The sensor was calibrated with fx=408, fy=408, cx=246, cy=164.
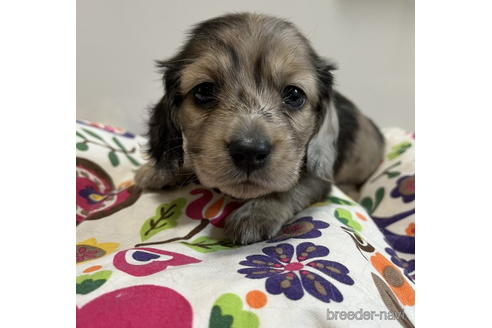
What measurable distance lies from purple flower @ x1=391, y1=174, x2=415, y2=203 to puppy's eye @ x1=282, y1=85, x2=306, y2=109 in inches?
40.1

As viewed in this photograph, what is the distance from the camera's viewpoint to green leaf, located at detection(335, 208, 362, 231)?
174cm

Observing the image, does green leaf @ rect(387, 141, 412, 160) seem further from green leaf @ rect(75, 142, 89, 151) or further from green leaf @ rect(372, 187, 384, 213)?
green leaf @ rect(75, 142, 89, 151)

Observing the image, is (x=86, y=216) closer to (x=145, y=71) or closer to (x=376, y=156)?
(x=145, y=71)

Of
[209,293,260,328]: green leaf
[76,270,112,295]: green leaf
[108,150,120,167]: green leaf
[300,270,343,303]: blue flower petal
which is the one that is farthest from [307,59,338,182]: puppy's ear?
[108,150,120,167]: green leaf

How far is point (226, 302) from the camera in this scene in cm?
108

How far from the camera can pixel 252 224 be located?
1.60m

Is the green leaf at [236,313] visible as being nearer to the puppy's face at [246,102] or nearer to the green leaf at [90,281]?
the green leaf at [90,281]

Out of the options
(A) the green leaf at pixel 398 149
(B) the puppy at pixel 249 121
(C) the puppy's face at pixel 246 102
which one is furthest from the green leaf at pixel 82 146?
(A) the green leaf at pixel 398 149

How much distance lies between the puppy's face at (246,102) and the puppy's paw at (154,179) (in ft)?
0.65

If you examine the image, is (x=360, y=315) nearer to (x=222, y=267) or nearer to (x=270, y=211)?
(x=222, y=267)

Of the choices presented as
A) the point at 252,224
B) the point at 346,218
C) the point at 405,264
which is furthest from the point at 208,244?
the point at 405,264

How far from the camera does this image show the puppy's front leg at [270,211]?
1.59m

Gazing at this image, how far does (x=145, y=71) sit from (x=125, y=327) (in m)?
1.78

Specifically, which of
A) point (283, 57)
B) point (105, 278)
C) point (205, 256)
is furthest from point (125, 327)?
point (283, 57)
